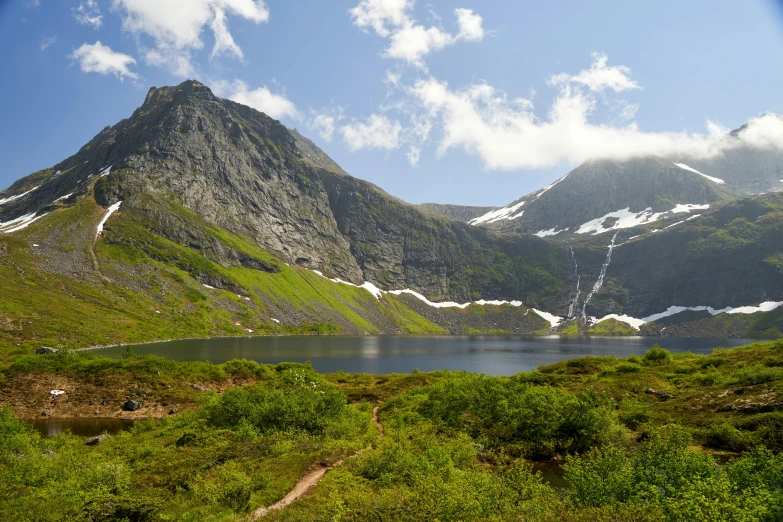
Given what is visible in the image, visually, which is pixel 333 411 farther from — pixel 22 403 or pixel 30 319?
pixel 30 319

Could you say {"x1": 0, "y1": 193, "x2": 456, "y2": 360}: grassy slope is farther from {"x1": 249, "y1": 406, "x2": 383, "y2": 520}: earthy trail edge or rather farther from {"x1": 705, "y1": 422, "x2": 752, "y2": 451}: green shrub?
{"x1": 705, "y1": 422, "x2": 752, "y2": 451}: green shrub

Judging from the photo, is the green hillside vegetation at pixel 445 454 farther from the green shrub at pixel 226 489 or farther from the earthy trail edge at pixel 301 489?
the earthy trail edge at pixel 301 489

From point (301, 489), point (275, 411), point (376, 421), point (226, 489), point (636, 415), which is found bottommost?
point (376, 421)

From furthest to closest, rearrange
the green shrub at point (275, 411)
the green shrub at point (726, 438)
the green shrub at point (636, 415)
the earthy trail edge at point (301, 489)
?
the green shrub at point (636, 415) < the green shrub at point (275, 411) < the green shrub at point (726, 438) < the earthy trail edge at point (301, 489)

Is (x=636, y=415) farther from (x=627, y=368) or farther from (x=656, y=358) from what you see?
(x=656, y=358)

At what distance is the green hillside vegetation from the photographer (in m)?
15.6

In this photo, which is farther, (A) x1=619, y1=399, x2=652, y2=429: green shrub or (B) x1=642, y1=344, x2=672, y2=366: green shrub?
(B) x1=642, y1=344, x2=672, y2=366: green shrub

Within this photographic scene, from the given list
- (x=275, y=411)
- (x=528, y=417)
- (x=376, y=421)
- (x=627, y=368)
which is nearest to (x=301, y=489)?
(x=275, y=411)

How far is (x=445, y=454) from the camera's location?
2369 centimetres

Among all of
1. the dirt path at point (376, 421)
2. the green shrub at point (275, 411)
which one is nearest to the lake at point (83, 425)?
the green shrub at point (275, 411)

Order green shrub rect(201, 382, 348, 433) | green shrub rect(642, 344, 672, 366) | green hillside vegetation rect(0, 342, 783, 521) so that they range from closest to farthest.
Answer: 1. green hillside vegetation rect(0, 342, 783, 521)
2. green shrub rect(201, 382, 348, 433)
3. green shrub rect(642, 344, 672, 366)

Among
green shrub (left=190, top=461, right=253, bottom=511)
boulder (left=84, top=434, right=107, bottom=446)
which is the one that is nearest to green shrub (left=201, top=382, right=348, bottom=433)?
boulder (left=84, top=434, right=107, bottom=446)

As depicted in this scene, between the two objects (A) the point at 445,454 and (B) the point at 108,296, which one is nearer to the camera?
(A) the point at 445,454

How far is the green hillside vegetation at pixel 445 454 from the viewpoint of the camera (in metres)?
15.6
